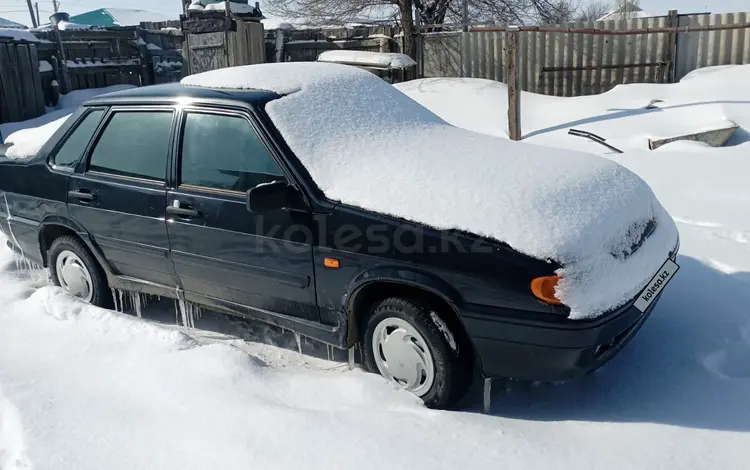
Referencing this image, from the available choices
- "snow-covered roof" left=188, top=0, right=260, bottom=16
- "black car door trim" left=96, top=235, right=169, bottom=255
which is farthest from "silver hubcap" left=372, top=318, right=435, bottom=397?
"snow-covered roof" left=188, top=0, right=260, bottom=16

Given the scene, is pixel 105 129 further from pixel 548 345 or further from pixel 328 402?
pixel 548 345

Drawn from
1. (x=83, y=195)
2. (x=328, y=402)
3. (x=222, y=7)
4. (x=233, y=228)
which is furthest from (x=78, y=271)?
(x=222, y=7)

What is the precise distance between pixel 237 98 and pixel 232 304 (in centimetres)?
121

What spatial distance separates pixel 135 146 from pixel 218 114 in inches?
30.9

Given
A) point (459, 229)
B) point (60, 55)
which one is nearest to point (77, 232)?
point (459, 229)

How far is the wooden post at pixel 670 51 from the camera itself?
11438 millimetres

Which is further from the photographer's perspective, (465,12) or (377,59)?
(465,12)

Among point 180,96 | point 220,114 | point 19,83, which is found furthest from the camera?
point 19,83

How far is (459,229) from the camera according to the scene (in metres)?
2.79

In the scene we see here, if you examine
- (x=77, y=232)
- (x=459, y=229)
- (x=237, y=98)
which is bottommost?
(x=77, y=232)

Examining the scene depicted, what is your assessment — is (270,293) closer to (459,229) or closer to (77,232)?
(459,229)

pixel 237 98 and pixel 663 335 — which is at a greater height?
pixel 237 98

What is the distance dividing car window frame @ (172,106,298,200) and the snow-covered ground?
3.00 ft

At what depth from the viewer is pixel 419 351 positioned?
10.0 ft
